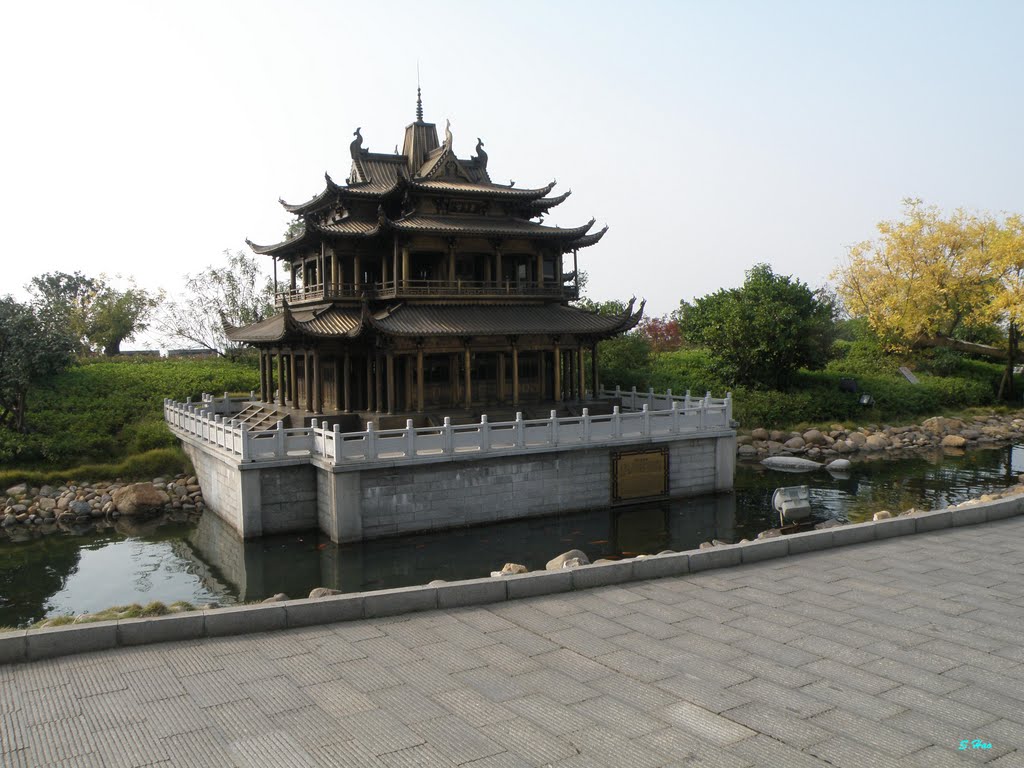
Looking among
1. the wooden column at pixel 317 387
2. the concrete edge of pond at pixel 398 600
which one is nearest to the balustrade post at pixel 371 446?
the wooden column at pixel 317 387

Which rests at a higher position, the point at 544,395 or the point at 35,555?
the point at 544,395

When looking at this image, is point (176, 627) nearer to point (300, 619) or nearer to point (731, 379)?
point (300, 619)

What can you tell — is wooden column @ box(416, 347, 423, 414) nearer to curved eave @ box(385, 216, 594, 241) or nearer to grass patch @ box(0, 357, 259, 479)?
curved eave @ box(385, 216, 594, 241)

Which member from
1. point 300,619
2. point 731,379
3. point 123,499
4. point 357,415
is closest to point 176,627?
point 300,619

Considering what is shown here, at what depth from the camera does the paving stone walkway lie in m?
7.16

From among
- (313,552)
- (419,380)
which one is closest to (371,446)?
(313,552)

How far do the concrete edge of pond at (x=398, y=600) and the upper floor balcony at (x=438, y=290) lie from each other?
15.4 m

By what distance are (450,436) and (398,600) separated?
426 inches

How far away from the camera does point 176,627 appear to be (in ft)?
32.0

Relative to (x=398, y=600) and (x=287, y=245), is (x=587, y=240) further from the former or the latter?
(x=398, y=600)

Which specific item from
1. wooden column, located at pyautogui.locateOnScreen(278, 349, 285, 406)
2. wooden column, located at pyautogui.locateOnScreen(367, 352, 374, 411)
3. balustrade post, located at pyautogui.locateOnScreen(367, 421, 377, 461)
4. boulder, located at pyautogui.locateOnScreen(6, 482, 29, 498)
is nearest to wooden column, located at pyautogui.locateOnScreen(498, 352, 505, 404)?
wooden column, located at pyautogui.locateOnScreen(367, 352, 374, 411)

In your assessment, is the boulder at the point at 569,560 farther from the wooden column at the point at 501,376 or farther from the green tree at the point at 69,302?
the green tree at the point at 69,302

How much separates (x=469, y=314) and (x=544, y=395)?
167 inches

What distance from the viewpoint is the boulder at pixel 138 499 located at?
25.7 metres
